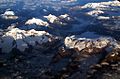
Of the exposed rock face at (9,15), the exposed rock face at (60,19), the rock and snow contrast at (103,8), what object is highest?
the exposed rock face at (9,15)

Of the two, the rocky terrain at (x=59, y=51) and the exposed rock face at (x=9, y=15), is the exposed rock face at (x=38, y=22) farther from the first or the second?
the exposed rock face at (x=9, y=15)

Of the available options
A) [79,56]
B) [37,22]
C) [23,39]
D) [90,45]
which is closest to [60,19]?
[37,22]

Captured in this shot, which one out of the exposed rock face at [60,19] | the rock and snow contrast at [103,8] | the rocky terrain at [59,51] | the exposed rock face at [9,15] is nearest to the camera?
the rocky terrain at [59,51]

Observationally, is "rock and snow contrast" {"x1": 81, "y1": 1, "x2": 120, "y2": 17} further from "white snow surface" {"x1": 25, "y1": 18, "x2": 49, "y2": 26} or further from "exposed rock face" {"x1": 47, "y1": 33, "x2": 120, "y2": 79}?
"exposed rock face" {"x1": 47, "y1": 33, "x2": 120, "y2": 79}

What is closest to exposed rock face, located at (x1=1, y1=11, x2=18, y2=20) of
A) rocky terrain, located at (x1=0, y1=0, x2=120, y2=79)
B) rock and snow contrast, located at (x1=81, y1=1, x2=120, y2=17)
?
rocky terrain, located at (x1=0, y1=0, x2=120, y2=79)

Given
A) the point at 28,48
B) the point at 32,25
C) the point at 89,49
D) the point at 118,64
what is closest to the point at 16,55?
the point at 28,48

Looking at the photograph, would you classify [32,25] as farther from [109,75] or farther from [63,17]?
[109,75]

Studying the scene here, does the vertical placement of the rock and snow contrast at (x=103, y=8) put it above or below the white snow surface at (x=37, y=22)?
below

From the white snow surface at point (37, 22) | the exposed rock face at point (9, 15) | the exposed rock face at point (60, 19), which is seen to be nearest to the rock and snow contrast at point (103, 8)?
the exposed rock face at point (60, 19)

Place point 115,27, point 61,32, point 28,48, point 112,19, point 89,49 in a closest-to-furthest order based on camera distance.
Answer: point 89,49, point 28,48, point 61,32, point 115,27, point 112,19

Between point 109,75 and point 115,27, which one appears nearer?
point 109,75
